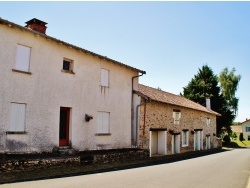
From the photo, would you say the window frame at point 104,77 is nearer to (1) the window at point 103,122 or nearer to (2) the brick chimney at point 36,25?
(1) the window at point 103,122

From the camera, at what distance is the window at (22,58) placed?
1323 centimetres

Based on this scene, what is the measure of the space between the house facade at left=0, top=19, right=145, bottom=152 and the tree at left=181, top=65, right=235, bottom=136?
3012 centimetres

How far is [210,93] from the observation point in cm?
4722

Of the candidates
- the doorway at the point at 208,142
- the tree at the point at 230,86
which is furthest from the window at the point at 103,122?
the tree at the point at 230,86

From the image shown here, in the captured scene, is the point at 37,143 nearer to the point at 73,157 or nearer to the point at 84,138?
the point at 73,157

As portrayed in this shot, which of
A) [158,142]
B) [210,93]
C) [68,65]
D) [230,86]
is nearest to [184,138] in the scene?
[158,142]

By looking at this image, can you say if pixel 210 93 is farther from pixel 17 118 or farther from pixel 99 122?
pixel 17 118

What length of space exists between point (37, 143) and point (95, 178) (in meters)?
4.61

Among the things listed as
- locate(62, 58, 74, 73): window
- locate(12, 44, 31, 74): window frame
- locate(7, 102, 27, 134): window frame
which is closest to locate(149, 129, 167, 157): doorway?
locate(62, 58, 74, 73): window

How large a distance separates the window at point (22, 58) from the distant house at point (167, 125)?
9387 millimetres

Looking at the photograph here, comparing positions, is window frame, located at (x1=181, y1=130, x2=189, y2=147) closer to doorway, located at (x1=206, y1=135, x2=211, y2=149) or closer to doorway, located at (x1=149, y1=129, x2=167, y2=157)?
doorway, located at (x1=149, y1=129, x2=167, y2=157)

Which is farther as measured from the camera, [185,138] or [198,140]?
[198,140]

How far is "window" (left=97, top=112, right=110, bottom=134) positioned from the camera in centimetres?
1758

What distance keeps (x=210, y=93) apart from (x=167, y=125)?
82.4 feet
